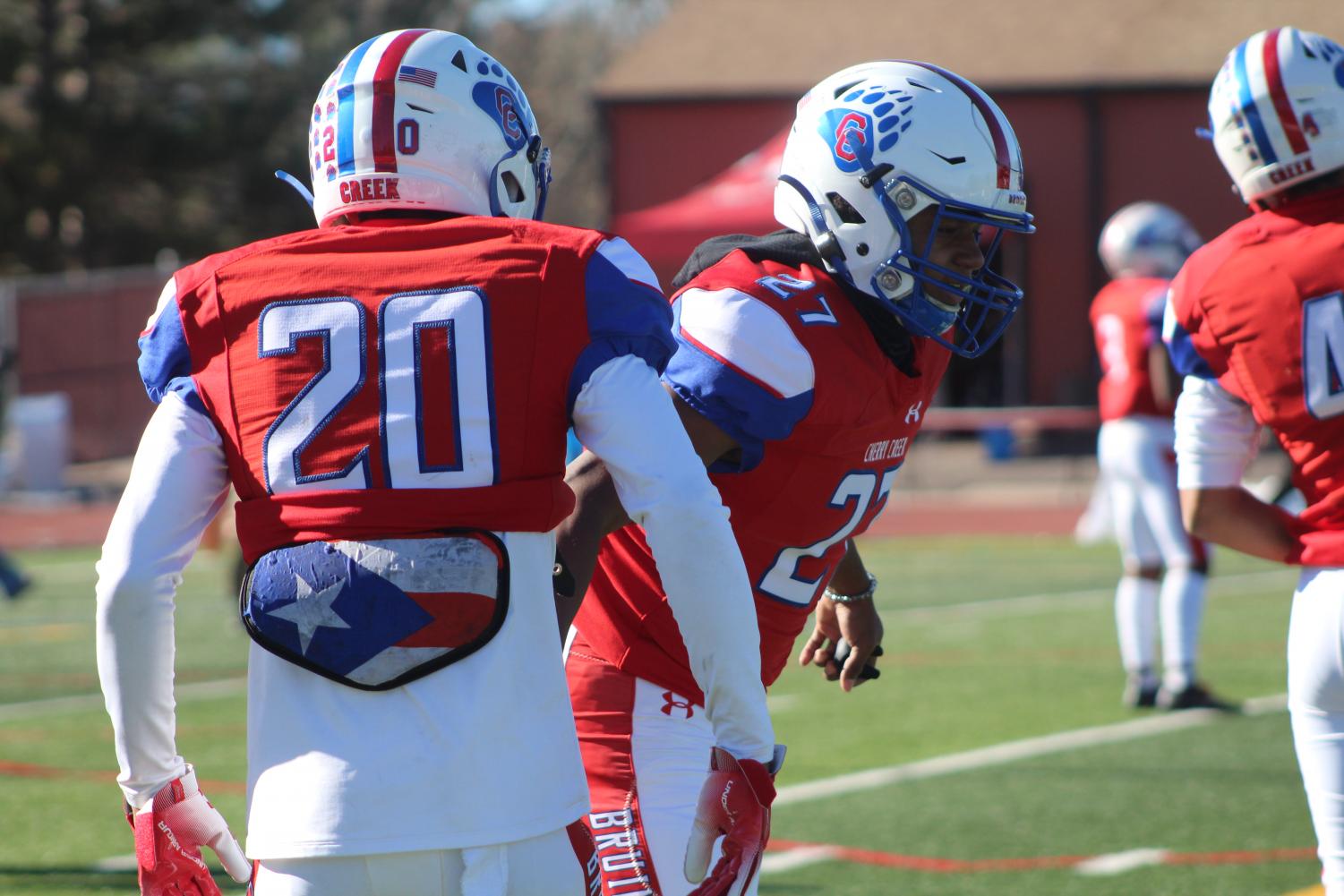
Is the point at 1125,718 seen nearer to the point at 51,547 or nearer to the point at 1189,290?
the point at 1189,290

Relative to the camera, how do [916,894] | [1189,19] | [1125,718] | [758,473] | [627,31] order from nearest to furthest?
[758,473] < [916,894] < [1125,718] < [1189,19] < [627,31]

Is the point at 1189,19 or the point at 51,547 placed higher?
the point at 1189,19

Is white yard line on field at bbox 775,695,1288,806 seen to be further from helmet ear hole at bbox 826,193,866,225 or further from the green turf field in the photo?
helmet ear hole at bbox 826,193,866,225

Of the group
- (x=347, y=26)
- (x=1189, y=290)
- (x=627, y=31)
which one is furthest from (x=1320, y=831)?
(x=627, y=31)

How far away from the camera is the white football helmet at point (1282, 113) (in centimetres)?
341

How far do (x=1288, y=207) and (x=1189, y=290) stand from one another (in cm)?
24

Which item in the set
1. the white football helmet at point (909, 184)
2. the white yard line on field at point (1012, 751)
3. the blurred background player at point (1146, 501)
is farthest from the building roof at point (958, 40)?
the white football helmet at point (909, 184)

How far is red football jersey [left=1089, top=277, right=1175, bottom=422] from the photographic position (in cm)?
843

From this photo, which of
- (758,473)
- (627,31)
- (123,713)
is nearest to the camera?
(123,713)

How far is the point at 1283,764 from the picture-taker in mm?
6898

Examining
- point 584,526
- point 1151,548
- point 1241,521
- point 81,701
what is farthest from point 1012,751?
point 584,526

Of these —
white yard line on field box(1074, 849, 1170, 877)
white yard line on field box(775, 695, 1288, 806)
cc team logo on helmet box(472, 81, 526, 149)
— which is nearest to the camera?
cc team logo on helmet box(472, 81, 526, 149)

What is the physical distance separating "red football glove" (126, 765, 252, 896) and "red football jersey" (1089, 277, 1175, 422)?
6565mm

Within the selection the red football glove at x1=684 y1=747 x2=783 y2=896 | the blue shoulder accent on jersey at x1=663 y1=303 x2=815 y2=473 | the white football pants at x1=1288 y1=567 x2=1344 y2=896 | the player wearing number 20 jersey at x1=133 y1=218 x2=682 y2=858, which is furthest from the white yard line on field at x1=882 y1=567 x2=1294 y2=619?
the player wearing number 20 jersey at x1=133 y1=218 x2=682 y2=858
